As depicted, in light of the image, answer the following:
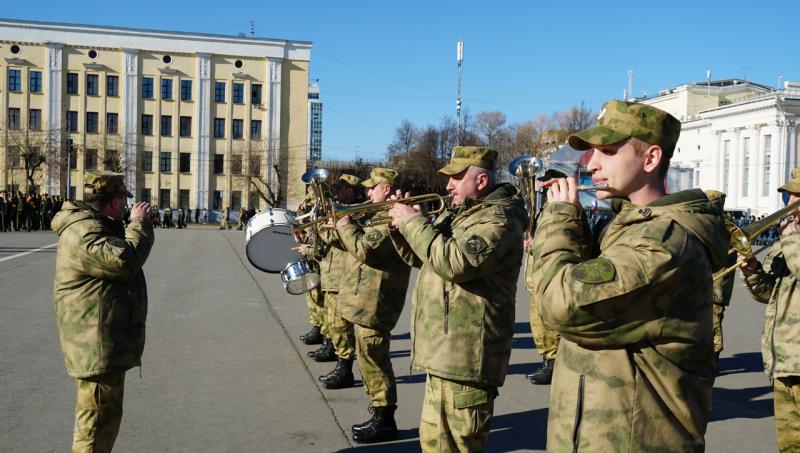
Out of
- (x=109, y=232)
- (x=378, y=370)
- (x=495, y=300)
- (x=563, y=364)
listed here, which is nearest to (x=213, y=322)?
(x=378, y=370)

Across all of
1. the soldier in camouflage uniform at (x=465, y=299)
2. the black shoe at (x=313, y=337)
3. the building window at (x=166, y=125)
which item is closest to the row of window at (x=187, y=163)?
the building window at (x=166, y=125)

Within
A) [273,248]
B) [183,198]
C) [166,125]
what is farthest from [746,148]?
[273,248]

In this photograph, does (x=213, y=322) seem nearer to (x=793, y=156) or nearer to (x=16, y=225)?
(x=16, y=225)

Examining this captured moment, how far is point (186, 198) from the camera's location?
70.4 m

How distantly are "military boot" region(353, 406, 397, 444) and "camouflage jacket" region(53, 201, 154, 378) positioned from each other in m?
1.93

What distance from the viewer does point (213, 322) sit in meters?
11.4

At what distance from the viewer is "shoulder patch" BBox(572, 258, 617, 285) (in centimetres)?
256

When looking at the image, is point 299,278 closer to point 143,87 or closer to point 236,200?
point 236,200

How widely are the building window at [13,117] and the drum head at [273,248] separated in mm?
63441

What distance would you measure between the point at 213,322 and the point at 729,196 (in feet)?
217

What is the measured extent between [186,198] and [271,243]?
207 ft

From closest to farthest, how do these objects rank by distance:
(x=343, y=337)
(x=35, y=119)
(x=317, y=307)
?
(x=343, y=337) < (x=317, y=307) < (x=35, y=119)

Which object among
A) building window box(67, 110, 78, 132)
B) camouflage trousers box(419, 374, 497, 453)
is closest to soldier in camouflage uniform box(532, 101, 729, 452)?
camouflage trousers box(419, 374, 497, 453)

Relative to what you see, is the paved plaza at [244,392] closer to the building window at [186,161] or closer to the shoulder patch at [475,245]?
A: the shoulder patch at [475,245]
